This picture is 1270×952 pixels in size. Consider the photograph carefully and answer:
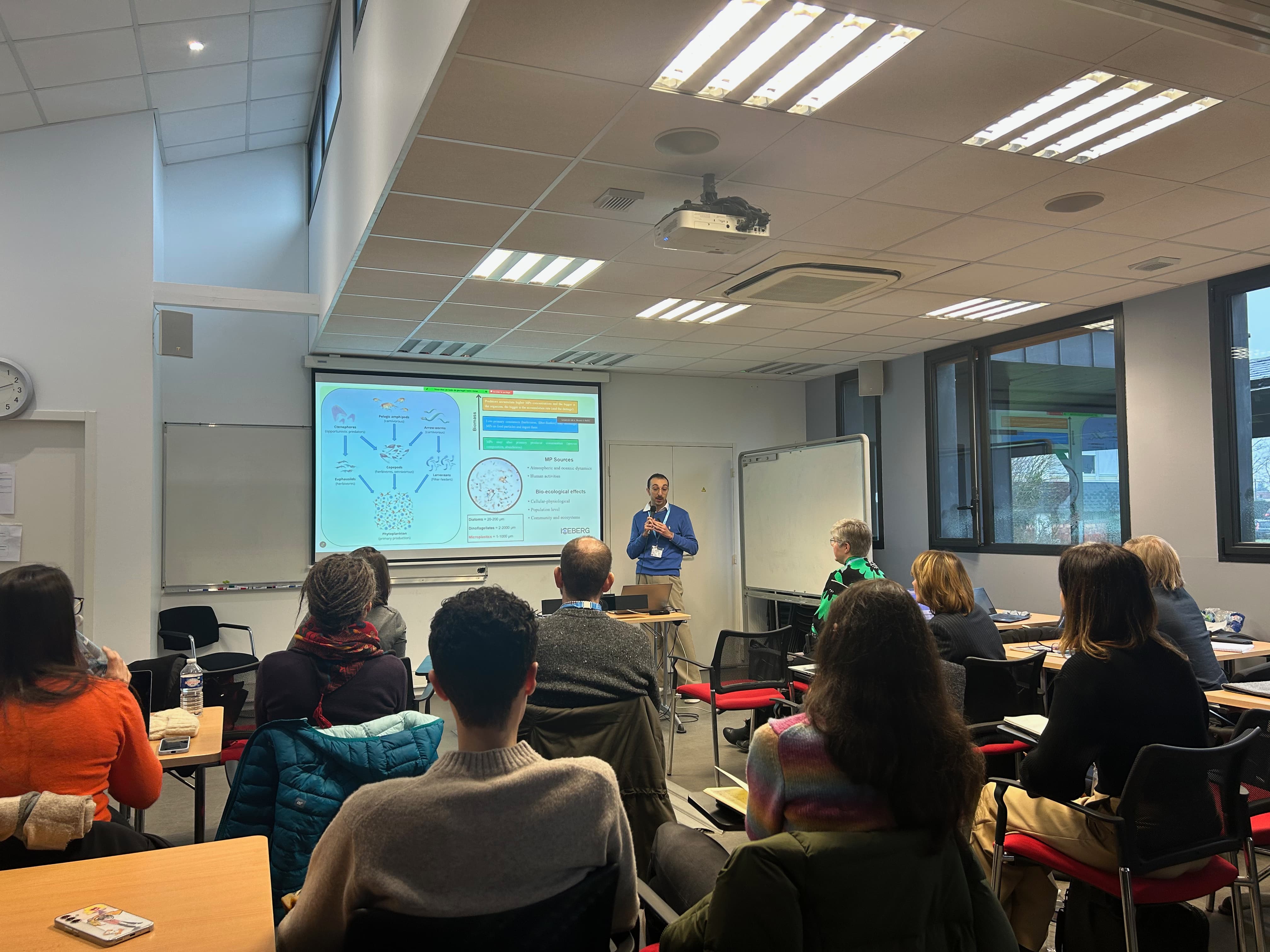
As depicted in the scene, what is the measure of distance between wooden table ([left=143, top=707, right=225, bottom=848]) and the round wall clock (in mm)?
2807

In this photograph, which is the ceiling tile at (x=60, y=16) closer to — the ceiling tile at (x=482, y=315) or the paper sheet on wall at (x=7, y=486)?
the ceiling tile at (x=482, y=315)

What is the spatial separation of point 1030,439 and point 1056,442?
21 cm

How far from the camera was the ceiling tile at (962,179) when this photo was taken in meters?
3.19

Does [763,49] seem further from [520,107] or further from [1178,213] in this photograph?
[1178,213]

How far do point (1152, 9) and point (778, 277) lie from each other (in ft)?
8.01

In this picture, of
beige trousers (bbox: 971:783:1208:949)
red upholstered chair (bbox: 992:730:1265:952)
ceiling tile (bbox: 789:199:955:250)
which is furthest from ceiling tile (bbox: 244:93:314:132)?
red upholstered chair (bbox: 992:730:1265:952)

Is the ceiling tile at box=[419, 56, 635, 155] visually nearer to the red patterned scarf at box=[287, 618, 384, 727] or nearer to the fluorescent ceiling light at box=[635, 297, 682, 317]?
the red patterned scarf at box=[287, 618, 384, 727]

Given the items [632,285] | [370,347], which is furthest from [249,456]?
[632,285]

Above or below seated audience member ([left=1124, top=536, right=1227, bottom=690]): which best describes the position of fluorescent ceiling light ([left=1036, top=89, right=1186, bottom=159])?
above

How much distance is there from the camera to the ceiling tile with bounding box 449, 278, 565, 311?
189 inches

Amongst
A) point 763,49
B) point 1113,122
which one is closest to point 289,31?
point 763,49

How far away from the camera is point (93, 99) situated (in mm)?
4980

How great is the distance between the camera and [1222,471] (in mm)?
4910

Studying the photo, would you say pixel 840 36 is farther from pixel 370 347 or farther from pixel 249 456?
pixel 249 456
